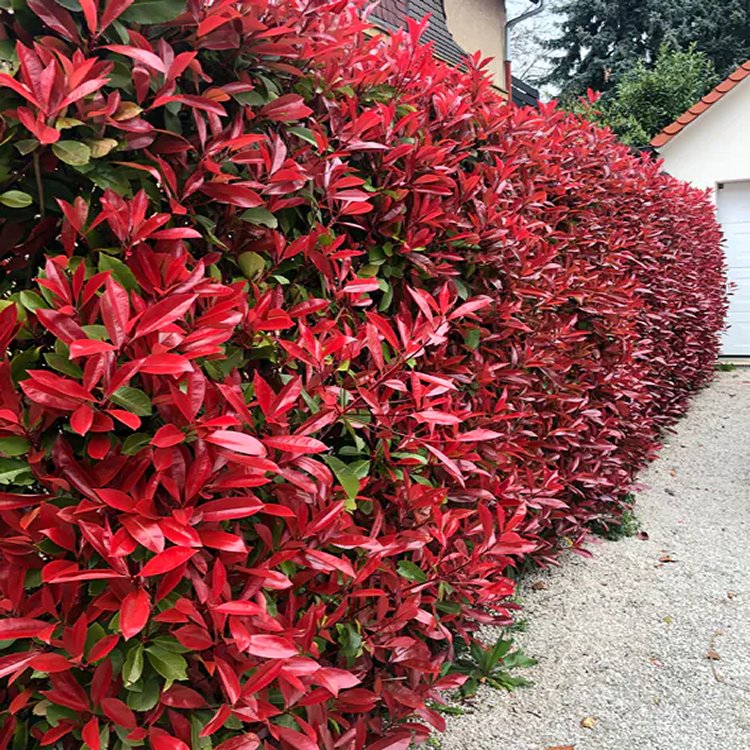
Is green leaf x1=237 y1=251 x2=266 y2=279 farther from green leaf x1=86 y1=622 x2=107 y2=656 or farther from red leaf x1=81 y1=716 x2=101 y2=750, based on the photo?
red leaf x1=81 y1=716 x2=101 y2=750

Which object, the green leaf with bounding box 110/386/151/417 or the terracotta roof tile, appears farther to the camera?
the terracotta roof tile

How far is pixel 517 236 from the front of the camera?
8.70 ft

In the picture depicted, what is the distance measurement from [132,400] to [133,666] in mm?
462

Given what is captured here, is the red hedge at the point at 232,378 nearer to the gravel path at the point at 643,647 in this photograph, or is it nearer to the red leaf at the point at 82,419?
the red leaf at the point at 82,419

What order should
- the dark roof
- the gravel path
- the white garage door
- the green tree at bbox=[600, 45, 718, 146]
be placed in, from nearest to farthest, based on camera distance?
the gravel path → the dark roof → the white garage door → the green tree at bbox=[600, 45, 718, 146]

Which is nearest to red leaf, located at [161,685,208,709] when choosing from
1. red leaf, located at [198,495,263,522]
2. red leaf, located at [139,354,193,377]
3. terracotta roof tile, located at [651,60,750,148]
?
red leaf, located at [198,495,263,522]

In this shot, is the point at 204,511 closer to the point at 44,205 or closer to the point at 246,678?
the point at 246,678

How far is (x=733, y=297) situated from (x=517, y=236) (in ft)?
31.1

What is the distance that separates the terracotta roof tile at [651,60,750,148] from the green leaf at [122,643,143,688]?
37.1ft

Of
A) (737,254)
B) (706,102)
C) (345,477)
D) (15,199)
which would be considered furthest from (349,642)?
(706,102)

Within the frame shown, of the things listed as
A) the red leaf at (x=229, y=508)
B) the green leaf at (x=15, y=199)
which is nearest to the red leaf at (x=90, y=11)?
the green leaf at (x=15, y=199)

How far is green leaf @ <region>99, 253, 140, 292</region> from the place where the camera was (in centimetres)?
125

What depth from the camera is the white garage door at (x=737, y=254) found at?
10.5 metres

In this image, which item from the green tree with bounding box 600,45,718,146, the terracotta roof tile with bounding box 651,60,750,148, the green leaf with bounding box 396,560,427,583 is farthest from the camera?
the green tree with bounding box 600,45,718,146
